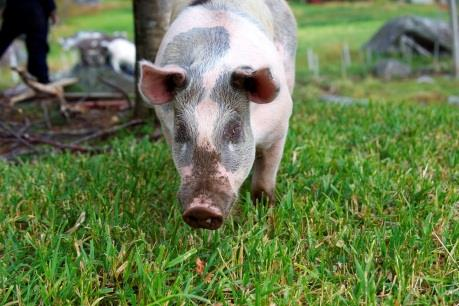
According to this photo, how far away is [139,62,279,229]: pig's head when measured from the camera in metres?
2.39

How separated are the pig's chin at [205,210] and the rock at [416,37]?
1781cm

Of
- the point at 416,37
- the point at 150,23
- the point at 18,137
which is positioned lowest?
the point at 416,37

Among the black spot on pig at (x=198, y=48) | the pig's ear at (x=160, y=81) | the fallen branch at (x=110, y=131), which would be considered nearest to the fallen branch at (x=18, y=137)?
the fallen branch at (x=110, y=131)

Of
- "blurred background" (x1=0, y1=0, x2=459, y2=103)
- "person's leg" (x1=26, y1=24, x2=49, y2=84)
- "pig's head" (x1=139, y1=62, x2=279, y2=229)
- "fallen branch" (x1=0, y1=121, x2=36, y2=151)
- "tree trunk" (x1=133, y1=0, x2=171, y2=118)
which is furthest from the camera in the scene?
"blurred background" (x1=0, y1=0, x2=459, y2=103)

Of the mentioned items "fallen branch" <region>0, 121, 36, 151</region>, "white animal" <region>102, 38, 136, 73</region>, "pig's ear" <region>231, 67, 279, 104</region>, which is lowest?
"white animal" <region>102, 38, 136, 73</region>

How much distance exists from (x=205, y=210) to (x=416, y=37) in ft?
59.9

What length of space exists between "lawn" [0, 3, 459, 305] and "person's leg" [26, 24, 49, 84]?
3222mm

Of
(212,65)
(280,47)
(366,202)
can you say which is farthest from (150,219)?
(280,47)

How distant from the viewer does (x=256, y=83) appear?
2.62 metres

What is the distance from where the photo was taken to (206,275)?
94.9 inches

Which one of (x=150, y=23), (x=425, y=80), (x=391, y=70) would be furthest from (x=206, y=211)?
(x=391, y=70)

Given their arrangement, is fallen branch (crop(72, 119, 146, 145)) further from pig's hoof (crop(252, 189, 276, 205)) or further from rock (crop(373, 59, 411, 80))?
rock (crop(373, 59, 411, 80))

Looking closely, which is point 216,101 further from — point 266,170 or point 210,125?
point 266,170

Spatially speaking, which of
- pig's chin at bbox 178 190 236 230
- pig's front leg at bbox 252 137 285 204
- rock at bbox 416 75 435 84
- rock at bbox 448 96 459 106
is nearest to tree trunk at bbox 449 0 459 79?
rock at bbox 416 75 435 84
